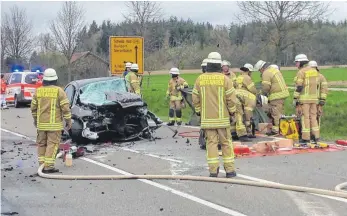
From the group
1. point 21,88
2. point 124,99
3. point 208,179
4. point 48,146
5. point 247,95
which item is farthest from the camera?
point 21,88

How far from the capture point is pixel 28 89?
26594mm

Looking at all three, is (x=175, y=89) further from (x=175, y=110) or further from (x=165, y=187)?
(x=165, y=187)

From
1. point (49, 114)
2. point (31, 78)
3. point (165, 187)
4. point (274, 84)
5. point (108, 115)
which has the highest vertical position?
point (274, 84)

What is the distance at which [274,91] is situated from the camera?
41.3ft

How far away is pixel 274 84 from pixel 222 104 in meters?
4.95

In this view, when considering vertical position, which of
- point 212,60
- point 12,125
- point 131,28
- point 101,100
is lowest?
point 12,125

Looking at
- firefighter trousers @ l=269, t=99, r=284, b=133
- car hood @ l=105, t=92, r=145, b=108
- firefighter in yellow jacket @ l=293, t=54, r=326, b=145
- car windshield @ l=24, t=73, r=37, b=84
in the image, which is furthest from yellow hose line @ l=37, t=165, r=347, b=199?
car windshield @ l=24, t=73, r=37, b=84

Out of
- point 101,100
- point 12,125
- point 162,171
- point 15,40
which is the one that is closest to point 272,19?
point 12,125

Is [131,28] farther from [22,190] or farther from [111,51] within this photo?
[22,190]

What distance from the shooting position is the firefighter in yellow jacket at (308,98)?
11.2 metres

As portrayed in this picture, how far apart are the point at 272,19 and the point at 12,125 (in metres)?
17.5

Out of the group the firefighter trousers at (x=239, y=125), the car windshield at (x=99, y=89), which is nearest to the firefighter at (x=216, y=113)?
the firefighter trousers at (x=239, y=125)

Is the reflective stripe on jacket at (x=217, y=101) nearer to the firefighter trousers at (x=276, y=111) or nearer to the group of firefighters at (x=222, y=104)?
the group of firefighters at (x=222, y=104)

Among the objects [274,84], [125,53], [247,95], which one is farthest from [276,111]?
[125,53]
